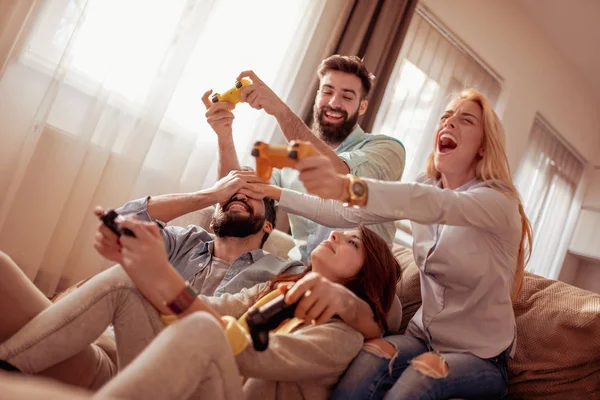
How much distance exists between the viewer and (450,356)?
4.77 feet

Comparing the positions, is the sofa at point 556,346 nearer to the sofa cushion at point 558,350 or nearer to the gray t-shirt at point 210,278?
the sofa cushion at point 558,350

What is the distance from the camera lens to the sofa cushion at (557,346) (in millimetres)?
1624

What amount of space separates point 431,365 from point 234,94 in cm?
125

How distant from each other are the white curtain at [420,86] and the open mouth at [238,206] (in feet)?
6.42

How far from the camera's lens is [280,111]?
2189 millimetres

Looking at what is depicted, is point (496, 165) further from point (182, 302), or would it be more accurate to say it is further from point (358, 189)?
point (182, 302)

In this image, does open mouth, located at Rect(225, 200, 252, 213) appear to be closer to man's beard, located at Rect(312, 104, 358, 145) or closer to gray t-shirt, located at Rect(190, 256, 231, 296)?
gray t-shirt, located at Rect(190, 256, 231, 296)

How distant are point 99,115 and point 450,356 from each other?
5.77 feet

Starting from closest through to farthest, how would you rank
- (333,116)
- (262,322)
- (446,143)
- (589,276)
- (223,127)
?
(262,322) < (446,143) < (223,127) < (333,116) < (589,276)

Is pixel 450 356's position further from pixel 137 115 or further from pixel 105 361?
pixel 137 115

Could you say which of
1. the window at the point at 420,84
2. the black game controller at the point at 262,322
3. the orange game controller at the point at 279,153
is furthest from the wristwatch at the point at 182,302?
the window at the point at 420,84

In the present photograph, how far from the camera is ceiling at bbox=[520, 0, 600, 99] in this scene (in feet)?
14.4

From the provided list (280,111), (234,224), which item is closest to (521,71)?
(280,111)

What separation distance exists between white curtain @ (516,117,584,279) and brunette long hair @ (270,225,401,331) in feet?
12.6
